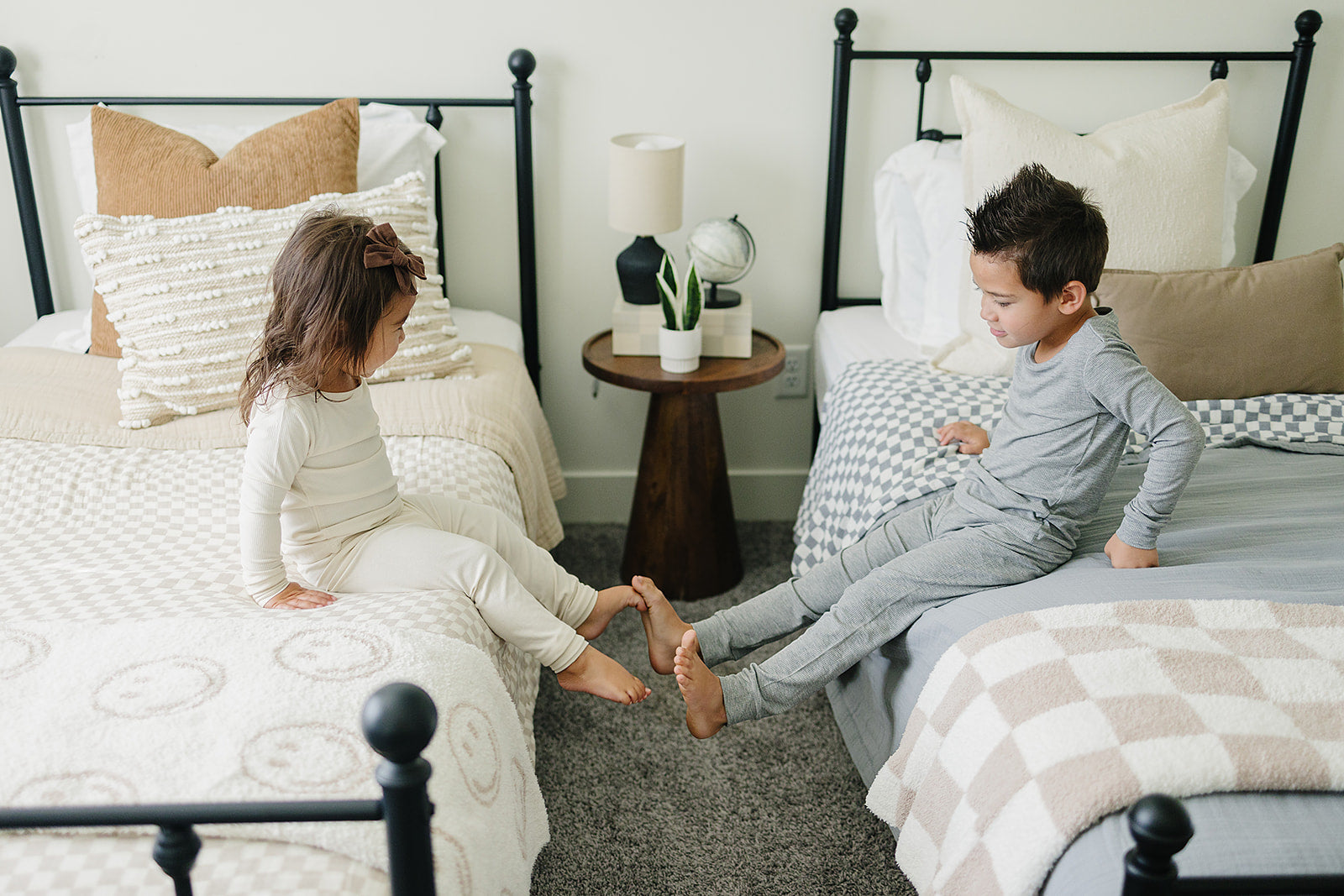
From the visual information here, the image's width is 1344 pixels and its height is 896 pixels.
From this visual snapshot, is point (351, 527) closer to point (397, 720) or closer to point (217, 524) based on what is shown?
point (217, 524)

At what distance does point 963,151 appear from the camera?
1961 millimetres

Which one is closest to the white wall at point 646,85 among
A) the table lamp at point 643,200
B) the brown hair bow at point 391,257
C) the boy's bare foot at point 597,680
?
the table lamp at point 643,200

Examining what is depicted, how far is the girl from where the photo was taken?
4.04 feet

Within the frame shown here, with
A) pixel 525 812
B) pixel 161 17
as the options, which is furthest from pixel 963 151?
pixel 161 17

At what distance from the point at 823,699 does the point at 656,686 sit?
12.3 inches

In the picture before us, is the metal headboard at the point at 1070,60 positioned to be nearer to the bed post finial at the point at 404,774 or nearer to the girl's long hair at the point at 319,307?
the girl's long hair at the point at 319,307

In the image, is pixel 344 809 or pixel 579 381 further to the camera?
pixel 579 381

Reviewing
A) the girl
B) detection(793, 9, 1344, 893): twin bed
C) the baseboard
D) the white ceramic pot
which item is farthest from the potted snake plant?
the girl

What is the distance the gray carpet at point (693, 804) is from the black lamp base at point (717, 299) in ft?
2.56

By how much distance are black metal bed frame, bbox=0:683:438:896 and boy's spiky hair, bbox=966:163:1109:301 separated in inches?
39.2

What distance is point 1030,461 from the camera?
1385 mm

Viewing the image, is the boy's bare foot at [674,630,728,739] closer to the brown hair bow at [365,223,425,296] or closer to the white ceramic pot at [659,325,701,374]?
the brown hair bow at [365,223,425,296]

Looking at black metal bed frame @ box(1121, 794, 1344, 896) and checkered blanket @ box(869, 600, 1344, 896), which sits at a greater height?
black metal bed frame @ box(1121, 794, 1344, 896)

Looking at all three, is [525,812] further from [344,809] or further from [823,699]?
[823,699]
